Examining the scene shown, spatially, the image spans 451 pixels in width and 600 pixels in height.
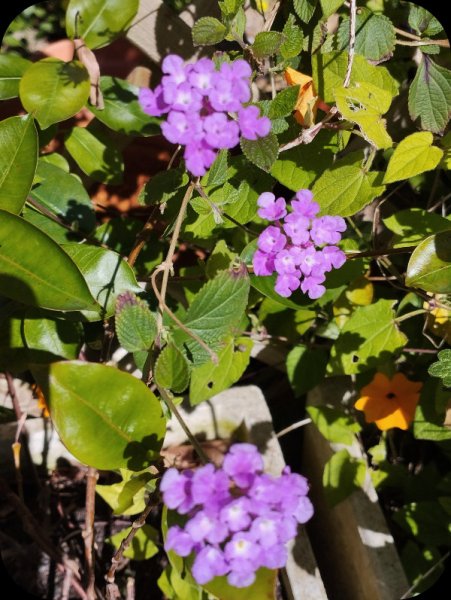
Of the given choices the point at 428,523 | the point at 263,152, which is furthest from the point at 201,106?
the point at 428,523

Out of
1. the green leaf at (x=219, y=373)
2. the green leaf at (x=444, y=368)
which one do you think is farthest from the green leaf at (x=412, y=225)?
the green leaf at (x=219, y=373)

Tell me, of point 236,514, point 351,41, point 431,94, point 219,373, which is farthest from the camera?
point 219,373

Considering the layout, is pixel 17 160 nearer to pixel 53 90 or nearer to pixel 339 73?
pixel 53 90

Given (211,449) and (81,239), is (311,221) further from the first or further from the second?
(211,449)

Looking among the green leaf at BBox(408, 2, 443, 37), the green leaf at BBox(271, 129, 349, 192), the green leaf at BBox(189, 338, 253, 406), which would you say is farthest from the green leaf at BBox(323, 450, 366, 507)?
the green leaf at BBox(408, 2, 443, 37)

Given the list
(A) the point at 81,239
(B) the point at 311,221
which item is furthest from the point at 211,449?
(B) the point at 311,221

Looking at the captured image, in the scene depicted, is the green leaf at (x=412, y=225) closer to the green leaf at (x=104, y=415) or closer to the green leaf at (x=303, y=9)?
the green leaf at (x=303, y=9)
